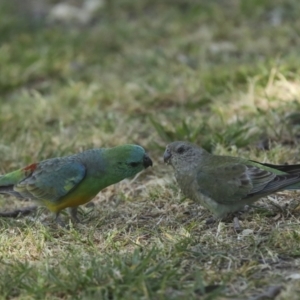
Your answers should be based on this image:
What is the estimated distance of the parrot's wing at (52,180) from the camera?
16.0ft

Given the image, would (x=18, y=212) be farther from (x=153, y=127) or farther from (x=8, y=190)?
(x=153, y=127)

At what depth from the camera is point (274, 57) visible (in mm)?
8141

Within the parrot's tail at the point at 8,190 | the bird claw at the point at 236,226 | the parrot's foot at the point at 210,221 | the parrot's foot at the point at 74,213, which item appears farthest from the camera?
the parrot's tail at the point at 8,190

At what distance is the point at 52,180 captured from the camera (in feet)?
16.2

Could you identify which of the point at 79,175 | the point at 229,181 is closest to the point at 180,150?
the point at 229,181

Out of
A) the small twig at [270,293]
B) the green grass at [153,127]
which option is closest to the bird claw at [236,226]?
the green grass at [153,127]

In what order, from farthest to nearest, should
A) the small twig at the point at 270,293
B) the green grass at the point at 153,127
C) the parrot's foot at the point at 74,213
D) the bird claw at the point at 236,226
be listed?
the parrot's foot at the point at 74,213 < the bird claw at the point at 236,226 < the green grass at the point at 153,127 < the small twig at the point at 270,293

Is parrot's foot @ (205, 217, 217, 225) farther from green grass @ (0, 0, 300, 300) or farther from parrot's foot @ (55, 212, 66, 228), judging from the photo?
parrot's foot @ (55, 212, 66, 228)

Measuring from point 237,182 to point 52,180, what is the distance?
1190 mm

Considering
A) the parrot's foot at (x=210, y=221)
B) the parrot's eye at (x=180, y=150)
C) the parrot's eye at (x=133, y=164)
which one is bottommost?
the parrot's foot at (x=210, y=221)

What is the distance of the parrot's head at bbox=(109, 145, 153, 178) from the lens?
16.3 ft

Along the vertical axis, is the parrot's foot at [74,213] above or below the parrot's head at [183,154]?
below

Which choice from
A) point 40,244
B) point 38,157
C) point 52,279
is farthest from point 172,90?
point 52,279

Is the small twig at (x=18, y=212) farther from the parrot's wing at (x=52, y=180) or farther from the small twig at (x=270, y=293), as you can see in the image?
the small twig at (x=270, y=293)
